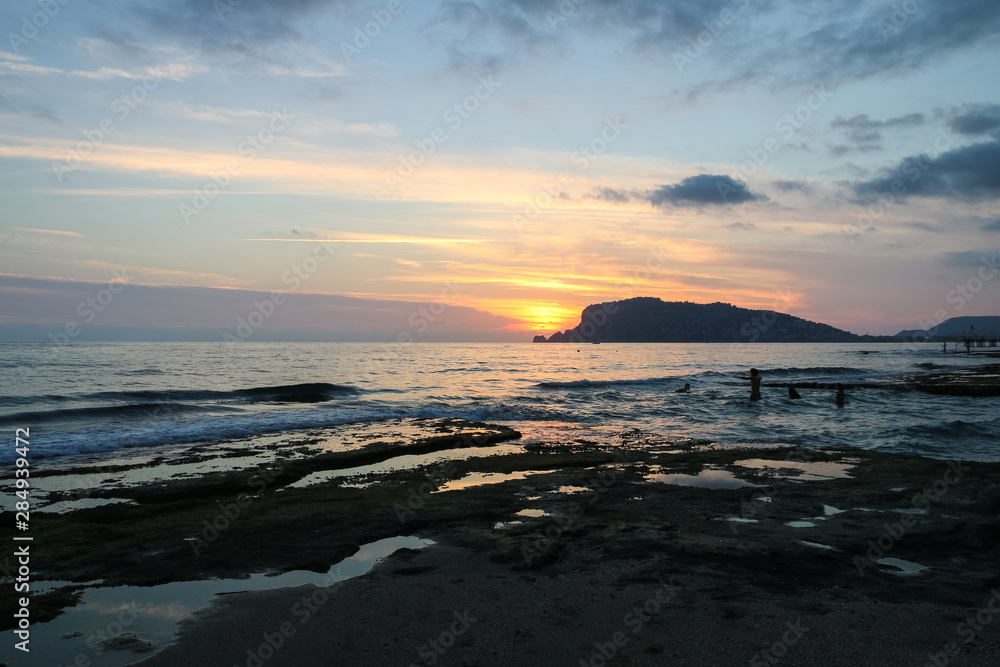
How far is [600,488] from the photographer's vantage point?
1262 centimetres

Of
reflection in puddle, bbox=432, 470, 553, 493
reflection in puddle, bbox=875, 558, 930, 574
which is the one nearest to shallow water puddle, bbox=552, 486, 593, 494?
reflection in puddle, bbox=432, 470, 553, 493

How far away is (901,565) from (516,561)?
206 inches

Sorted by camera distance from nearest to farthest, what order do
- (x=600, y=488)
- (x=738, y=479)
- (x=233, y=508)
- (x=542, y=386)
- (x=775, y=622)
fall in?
(x=775, y=622) → (x=233, y=508) → (x=600, y=488) → (x=738, y=479) → (x=542, y=386)

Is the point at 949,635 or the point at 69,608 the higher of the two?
the point at 949,635

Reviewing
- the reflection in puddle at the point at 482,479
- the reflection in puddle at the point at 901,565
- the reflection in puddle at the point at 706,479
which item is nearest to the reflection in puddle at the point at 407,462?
the reflection in puddle at the point at 482,479

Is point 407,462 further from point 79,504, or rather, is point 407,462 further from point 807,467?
point 807,467

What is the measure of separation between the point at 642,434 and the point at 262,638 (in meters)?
18.3

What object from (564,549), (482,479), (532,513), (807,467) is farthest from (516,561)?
(807,467)

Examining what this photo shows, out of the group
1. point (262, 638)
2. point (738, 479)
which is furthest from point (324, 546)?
point (738, 479)

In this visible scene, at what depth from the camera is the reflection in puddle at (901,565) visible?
7349 mm

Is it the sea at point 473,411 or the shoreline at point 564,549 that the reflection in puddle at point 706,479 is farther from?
the sea at point 473,411

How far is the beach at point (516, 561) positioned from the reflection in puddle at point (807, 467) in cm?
14

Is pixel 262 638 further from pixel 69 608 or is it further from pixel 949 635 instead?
pixel 949 635

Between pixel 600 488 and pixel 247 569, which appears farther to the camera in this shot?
pixel 600 488
